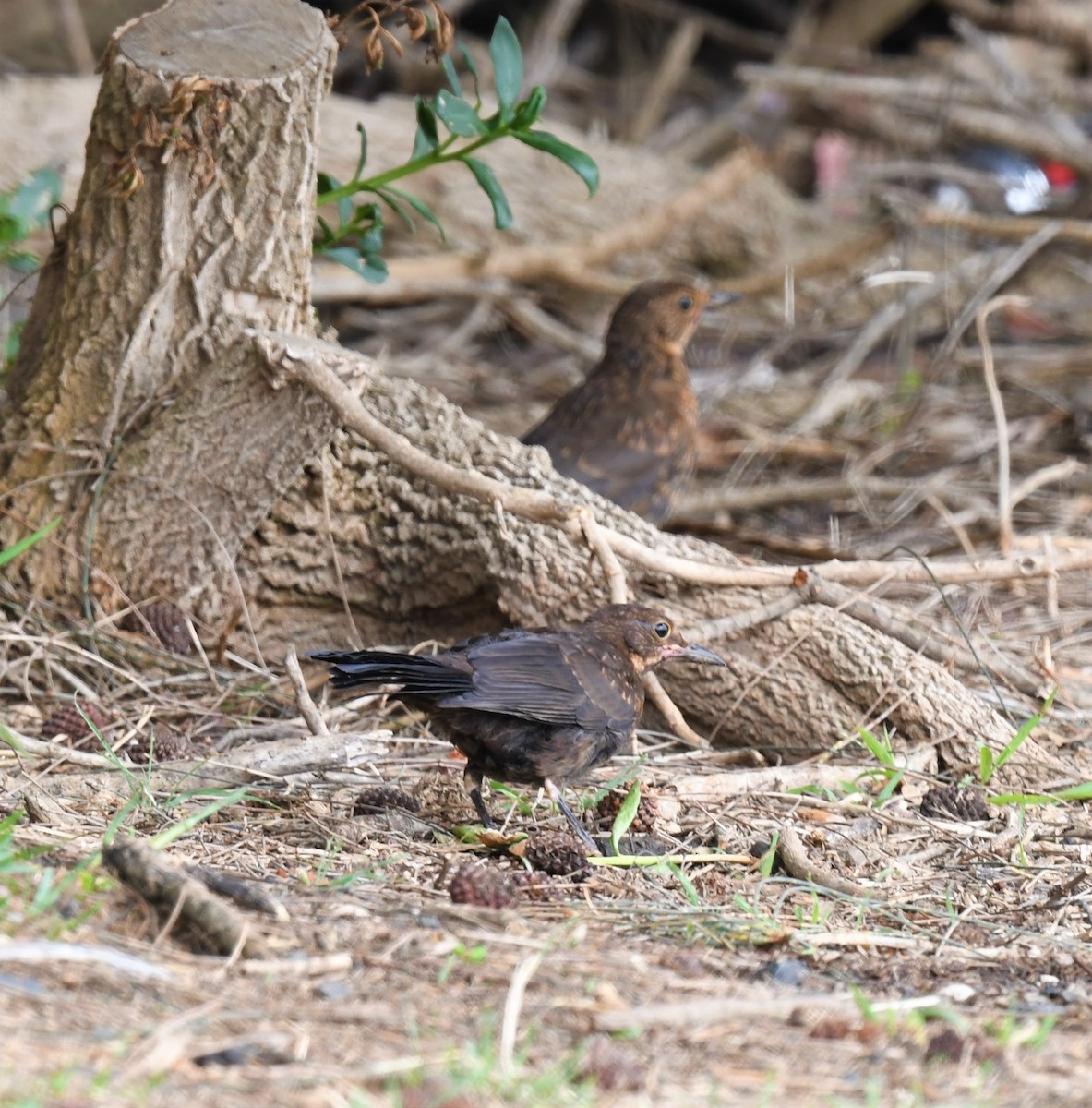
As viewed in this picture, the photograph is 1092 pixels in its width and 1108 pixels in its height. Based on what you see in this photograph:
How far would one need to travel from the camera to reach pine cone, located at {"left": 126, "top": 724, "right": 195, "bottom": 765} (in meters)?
3.78

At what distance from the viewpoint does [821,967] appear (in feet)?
9.14

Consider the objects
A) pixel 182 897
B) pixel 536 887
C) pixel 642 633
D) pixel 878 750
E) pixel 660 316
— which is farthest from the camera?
pixel 660 316

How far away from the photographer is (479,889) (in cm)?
290

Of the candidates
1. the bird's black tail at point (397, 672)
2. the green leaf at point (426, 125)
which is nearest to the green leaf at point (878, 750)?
the bird's black tail at point (397, 672)

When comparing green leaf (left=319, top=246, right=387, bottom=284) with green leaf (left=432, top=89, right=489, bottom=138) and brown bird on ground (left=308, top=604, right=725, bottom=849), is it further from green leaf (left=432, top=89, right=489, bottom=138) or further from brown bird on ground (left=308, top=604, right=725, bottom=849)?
brown bird on ground (left=308, top=604, right=725, bottom=849)

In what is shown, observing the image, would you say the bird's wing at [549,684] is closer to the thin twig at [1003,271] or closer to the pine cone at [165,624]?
the pine cone at [165,624]

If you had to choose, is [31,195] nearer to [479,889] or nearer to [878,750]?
[479,889]

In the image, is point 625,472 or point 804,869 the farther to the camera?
point 625,472

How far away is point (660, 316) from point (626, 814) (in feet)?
10.9

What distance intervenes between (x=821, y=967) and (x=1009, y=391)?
556cm

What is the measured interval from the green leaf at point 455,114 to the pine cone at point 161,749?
1.81 meters

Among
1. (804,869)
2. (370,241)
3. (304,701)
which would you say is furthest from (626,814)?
(370,241)

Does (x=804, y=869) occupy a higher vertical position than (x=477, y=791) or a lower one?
higher

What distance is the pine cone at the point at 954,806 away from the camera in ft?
12.8
